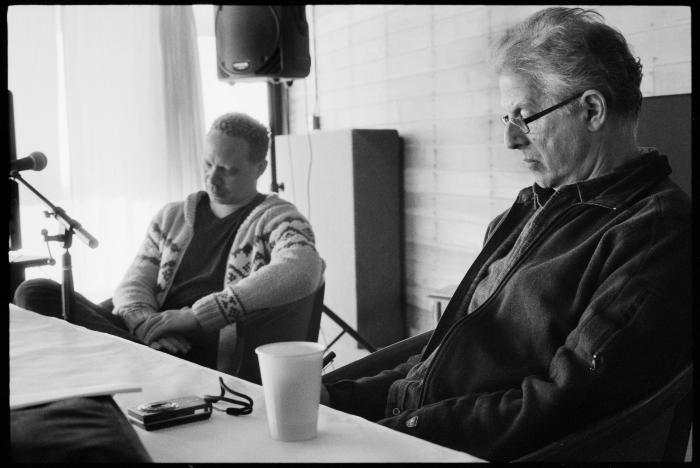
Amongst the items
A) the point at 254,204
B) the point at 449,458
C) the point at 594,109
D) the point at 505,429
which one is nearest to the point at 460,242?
the point at 254,204

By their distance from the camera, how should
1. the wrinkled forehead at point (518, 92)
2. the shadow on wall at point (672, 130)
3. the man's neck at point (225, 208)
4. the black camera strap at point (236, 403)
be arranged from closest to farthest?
the black camera strap at point (236, 403) < the wrinkled forehead at point (518, 92) < the shadow on wall at point (672, 130) < the man's neck at point (225, 208)

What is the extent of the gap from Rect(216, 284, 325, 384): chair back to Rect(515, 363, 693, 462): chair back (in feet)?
3.29

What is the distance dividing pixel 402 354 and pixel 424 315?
6.44ft

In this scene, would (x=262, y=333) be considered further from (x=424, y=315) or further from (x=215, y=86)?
(x=215, y=86)

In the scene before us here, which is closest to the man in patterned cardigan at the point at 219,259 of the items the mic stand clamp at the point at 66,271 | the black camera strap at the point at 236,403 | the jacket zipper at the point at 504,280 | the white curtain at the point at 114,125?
the mic stand clamp at the point at 66,271

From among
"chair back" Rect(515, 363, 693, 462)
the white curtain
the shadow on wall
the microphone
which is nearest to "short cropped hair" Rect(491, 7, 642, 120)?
"chair back" Rect(515, 363, 693, 462)

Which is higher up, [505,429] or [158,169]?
[158,169]

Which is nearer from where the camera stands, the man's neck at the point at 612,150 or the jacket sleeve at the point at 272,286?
the man's neck at the point at 612,150

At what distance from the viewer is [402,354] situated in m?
1.42

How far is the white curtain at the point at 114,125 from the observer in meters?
3.68

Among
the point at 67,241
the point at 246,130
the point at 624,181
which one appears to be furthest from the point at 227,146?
the point at 624,181

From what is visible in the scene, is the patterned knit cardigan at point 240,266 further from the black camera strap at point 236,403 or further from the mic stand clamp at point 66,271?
the black camera strap at point 236,403

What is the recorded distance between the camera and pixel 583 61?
1179mm

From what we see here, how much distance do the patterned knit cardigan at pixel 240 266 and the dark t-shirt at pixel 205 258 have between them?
2cm
